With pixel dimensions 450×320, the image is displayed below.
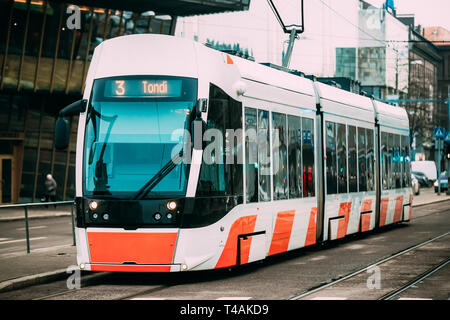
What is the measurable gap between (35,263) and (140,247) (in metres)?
3.50

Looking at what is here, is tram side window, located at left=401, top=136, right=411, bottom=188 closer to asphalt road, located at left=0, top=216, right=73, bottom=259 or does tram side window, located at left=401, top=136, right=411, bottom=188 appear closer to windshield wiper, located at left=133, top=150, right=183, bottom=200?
asphalt road, located at left=0, top=216, right=73, bottom=259

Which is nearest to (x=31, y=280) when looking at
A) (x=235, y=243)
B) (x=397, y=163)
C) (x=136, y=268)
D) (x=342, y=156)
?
(x=136, y=268)

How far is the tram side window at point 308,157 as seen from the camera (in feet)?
50.0

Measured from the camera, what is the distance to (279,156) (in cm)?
1395

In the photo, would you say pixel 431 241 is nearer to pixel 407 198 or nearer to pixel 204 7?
pixel 407 198

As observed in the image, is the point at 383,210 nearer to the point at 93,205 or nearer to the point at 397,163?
the point at 397,163

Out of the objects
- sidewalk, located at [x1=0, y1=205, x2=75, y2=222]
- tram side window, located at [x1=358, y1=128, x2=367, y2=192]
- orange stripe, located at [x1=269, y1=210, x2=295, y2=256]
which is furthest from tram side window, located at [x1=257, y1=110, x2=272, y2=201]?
tram side window, located at [x1=358, y1=128, x2=367, y2=192]

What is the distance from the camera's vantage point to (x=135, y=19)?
39781mm

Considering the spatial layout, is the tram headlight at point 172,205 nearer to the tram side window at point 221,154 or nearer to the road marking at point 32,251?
the tram side window at point 221,154

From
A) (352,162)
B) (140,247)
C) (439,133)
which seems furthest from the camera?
(439,133)

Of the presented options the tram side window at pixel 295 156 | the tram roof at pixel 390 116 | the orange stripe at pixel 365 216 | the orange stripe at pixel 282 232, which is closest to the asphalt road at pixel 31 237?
the orange stripe at pixel 282 232

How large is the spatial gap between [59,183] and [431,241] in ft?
79.6

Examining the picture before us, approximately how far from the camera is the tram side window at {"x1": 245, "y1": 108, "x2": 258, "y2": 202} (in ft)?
41.4

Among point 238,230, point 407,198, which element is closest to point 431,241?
point 407,198
